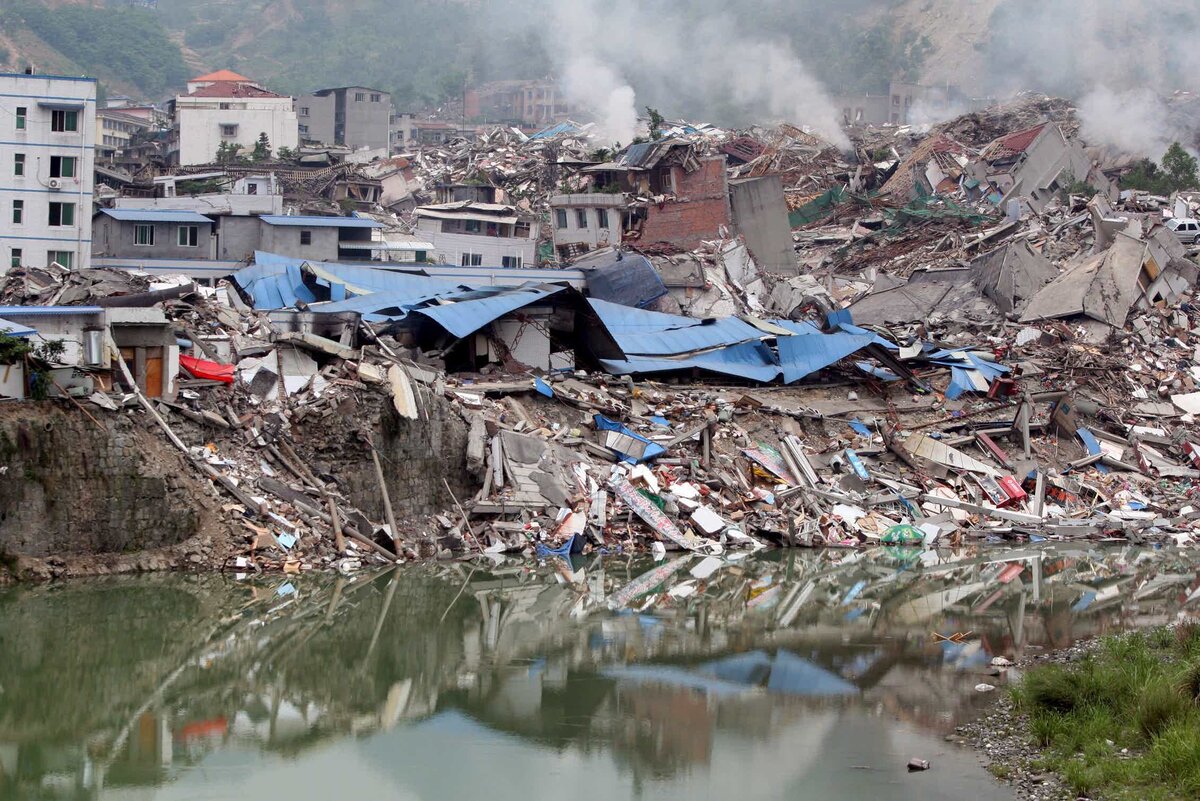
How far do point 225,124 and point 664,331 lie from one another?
27.3 metres

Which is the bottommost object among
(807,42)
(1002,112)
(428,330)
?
(428,330)

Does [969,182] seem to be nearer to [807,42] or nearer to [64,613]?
[64,613]

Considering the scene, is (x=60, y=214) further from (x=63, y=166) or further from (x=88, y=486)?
(x=88, y=486)

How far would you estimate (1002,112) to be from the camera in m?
45.3

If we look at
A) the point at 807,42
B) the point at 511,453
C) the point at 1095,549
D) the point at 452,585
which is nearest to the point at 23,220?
the point at 511,453

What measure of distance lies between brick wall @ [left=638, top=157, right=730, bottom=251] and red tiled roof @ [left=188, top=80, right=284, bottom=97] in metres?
20.6

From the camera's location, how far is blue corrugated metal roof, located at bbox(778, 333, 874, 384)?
77.0 feet

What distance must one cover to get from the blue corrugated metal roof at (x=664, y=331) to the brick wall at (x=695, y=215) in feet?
25.2

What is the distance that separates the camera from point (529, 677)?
1227 cm

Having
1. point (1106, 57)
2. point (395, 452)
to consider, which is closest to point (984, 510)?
point (395, 452)

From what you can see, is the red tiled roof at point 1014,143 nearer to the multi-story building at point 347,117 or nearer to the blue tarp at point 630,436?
the blue tarp at point 630,436

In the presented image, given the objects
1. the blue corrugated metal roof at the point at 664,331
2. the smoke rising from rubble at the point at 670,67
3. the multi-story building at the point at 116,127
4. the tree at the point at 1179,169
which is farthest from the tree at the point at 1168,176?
the multi-story building at the point at 116,127

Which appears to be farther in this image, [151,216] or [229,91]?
[229,91]

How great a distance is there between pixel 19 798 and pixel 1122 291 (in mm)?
24155
